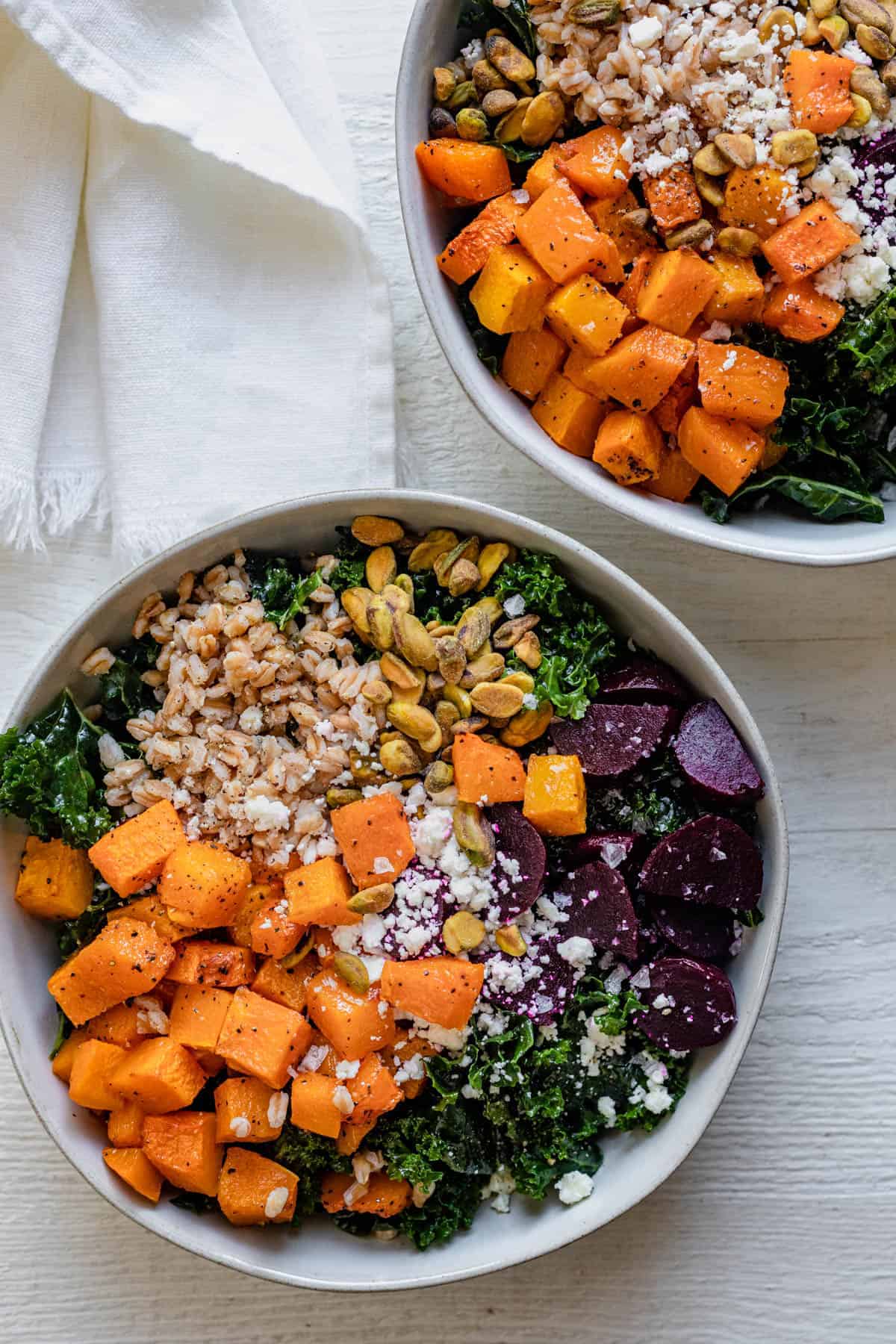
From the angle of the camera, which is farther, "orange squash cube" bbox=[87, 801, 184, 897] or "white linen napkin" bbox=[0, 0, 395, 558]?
"white linen napkin" bbox=[0, 0, 395, 558]

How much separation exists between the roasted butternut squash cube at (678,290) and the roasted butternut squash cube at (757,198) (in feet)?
0.29

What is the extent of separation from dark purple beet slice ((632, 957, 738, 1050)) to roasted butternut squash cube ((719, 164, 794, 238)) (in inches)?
46.0

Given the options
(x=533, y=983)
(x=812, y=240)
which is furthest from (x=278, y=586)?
(x=812, y=240)

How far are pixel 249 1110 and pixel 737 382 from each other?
1.38 m

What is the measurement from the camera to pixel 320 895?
1795 millimetres

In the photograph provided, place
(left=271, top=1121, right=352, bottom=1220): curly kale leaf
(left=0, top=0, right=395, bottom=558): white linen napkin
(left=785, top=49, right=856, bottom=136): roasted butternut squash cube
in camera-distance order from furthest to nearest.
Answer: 1. (left=0, top=0, right=395, bottom=558): white linen napkin
2. (left=271, top=1121, right=352, bottom=1220): curly kale leaf
3. (left=785, top=49, right=856, bottom=136): roasted butternut squash cube

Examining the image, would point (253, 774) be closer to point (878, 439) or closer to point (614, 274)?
point (614, 274)

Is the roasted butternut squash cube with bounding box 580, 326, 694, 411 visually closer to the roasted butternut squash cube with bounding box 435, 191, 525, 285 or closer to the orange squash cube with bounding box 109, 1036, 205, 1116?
the roasted butternut squash cube with bounding box 435, 191, 525, 285

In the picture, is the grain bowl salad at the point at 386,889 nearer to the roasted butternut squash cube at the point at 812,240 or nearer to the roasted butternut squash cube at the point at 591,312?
the roasted butternut squash cube at the point at 591,312

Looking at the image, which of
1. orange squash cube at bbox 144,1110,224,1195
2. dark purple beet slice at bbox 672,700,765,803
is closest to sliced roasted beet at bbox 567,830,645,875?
dark purple beet slice at bbox 672,700,765,803

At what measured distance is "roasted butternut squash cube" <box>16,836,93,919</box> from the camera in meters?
1.89

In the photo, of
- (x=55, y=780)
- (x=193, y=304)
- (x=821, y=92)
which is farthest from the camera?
(x=193, y=304)

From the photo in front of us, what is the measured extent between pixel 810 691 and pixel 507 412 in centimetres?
80

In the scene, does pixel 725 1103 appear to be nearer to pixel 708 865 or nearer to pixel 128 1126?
pixel 708 865
